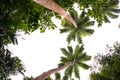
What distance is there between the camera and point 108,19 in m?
31.9

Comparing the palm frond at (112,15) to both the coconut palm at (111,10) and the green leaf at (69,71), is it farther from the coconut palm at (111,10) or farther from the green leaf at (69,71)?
the green leaf at (69,71)

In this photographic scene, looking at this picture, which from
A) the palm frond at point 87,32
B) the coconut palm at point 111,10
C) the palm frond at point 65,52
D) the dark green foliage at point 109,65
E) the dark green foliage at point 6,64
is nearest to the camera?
the dark green foliage at point 6,64

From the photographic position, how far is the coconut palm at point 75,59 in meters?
32.3

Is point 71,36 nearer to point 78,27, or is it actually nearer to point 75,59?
point 78,27

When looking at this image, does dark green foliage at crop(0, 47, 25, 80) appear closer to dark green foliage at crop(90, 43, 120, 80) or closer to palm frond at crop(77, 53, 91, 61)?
dark green foliage at crop(90, 43, 120, 80)

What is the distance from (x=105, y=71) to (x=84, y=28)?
532 inches

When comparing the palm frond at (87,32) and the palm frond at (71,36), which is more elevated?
the palm frond at (71,36)

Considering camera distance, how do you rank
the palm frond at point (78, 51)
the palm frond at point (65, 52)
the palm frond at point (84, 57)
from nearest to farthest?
the palm frond at point (84, 57) < the palm frond at point (78, 51) < the palm frond at point (65, 52)

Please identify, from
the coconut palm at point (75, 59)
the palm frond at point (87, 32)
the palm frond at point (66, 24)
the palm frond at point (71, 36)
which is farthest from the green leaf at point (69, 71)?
the palm frond at point (66, 24)

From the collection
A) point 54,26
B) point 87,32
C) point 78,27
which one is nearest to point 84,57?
point 87,32

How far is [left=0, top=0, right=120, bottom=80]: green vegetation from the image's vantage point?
603 inches

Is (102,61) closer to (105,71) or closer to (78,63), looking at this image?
(105,71)

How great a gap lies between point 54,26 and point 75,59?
982 cm

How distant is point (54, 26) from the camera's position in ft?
78.1
